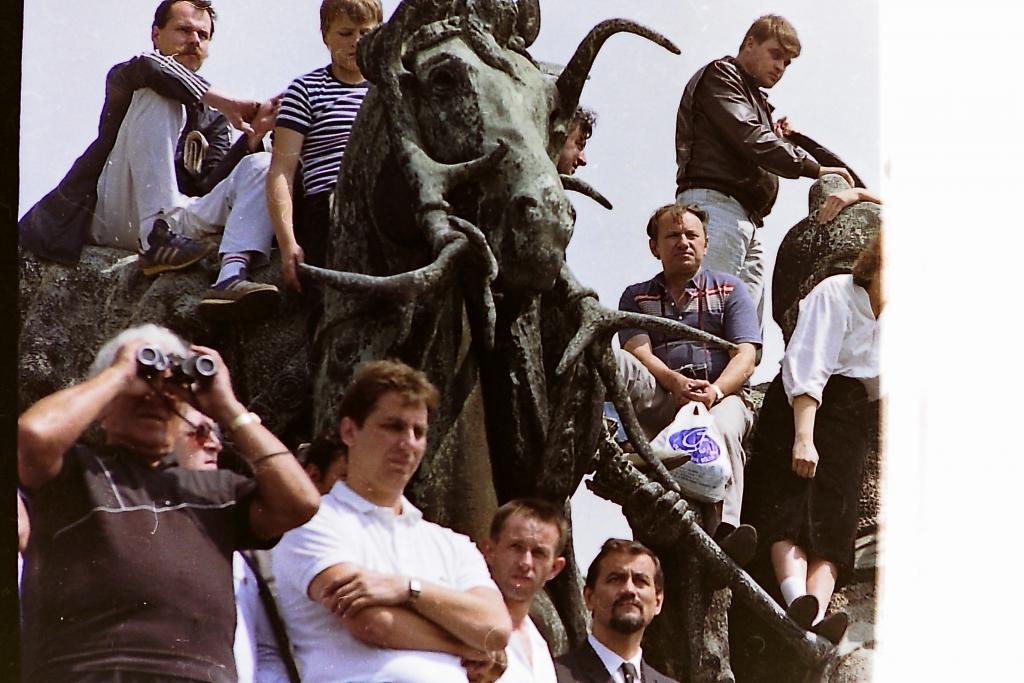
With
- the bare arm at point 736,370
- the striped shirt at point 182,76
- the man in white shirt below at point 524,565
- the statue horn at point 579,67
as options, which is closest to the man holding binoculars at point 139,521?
the man in white shirt below at point 524,565

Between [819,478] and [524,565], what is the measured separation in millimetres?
1363

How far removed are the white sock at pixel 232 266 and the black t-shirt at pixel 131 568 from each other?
79 centimetres

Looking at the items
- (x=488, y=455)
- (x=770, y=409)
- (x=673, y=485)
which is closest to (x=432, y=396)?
(x=488, y=455)

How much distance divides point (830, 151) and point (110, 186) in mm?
2534

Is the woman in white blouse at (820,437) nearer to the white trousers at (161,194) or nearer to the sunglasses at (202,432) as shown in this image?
the white trousers at (161,194)

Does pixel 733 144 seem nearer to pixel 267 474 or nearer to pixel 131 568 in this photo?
pixel 267 474

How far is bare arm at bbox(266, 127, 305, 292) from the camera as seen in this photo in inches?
310

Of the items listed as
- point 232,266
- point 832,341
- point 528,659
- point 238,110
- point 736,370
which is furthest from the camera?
point 832,341

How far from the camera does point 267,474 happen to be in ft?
23.8

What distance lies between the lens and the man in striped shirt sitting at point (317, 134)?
7941mm

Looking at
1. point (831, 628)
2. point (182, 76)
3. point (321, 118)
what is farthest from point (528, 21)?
point (831, 628)

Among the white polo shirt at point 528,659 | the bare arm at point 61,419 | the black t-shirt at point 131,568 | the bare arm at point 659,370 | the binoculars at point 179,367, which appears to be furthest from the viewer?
the bare arm at point 659,370

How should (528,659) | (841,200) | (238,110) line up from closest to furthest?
(528,659) → (238,110) → (841,200)

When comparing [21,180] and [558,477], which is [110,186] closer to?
[21,180]
